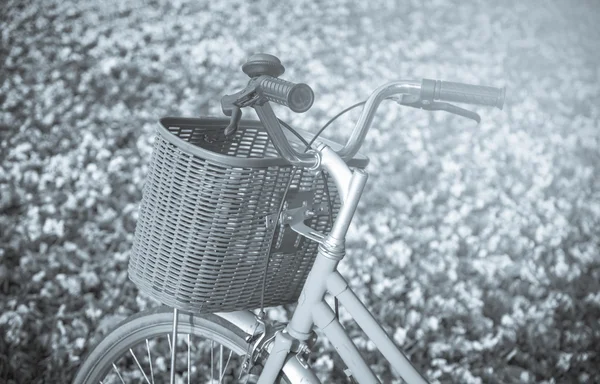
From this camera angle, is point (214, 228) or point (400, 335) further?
point (400, 335)

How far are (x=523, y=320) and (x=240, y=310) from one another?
228 cm

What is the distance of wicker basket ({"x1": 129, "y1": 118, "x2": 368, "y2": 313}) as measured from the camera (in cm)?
134

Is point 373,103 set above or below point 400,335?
above

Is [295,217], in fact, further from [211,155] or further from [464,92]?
[464,92]

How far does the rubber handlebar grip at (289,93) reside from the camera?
3.57 ft

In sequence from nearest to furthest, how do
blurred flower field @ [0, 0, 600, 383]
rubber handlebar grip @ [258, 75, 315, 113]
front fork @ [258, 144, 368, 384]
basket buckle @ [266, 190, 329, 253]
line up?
rubber handlebar grip @ [258, 75, 315, 113] → front fork @ [258, 144, 368, 384] → basket buckle @ [266, 190, 329, 253] → blurred flower field @ [0, 0, 600, 383]

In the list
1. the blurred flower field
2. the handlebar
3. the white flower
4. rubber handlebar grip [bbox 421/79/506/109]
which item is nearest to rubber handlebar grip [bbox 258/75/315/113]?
the handlebar

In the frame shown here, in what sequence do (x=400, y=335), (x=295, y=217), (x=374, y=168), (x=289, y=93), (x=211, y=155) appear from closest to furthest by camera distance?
(x=289, y=93)
(x=211, y=155)
(x=295, y=217)
(x=400, y=335)
(x=374, y=168)

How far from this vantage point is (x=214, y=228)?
138cm

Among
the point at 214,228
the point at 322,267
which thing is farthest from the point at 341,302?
the point at 214,228

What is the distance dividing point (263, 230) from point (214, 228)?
13cm

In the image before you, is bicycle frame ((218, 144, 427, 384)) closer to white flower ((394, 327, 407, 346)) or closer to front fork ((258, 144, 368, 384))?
front fork ((258, 144, 368, 384))

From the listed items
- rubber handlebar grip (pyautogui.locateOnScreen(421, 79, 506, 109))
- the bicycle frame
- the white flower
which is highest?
rubber handlebar grip (pyautogui.locateOnScreen(421, 79, 506, 109))

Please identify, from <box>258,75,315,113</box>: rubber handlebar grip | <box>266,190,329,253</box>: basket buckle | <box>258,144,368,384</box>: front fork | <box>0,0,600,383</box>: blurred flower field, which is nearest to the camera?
<box>258,75,315,113</box>: rubber handlebar grip
